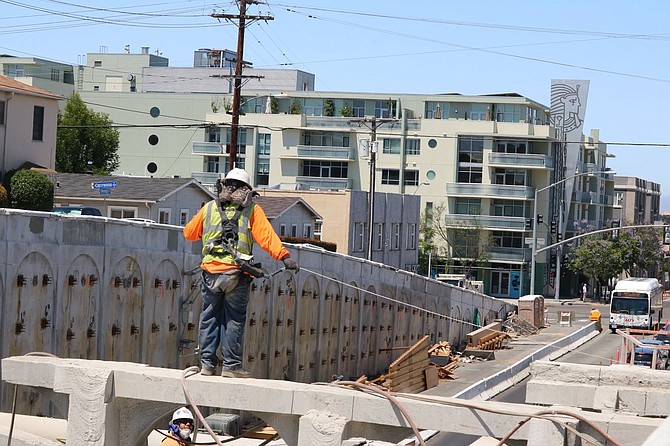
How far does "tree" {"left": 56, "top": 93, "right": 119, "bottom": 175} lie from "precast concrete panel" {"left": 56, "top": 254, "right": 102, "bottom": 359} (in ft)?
196

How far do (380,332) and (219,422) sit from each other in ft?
69.2

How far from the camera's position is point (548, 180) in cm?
9488

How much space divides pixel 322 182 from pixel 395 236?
1654 centimetres

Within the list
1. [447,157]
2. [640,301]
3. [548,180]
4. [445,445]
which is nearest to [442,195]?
[447,157]

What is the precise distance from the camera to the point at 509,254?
92.8 metres

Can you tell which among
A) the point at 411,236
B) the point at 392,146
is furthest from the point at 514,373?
the point at 392,146

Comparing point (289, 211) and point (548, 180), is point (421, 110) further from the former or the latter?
point (289, 211)

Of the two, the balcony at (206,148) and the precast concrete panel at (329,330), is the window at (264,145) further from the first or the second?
the precast concrete panel at (329,330)

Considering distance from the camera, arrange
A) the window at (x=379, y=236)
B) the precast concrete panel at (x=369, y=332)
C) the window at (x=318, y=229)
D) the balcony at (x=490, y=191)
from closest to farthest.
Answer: the precast concrete panel at (x=369, y=332), the window at (x=318, y=229), the window at (x=379, y=236), the balcony at (x=490, y=191)

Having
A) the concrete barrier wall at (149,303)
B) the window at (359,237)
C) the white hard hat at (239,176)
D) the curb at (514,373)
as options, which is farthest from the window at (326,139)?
the white hard hat at (239,176)

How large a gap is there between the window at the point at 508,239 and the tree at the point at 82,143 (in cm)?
3213

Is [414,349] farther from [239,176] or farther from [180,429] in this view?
[180,429]

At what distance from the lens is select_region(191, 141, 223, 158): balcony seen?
94312mm

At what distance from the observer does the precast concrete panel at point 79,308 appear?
2248 cm
